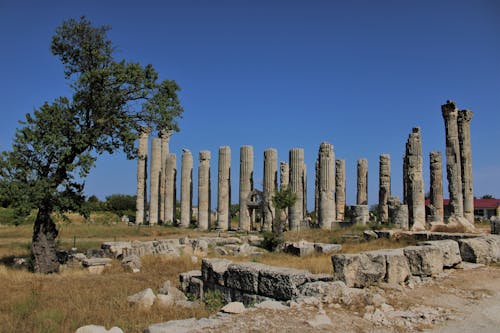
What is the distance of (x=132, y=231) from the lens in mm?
30266

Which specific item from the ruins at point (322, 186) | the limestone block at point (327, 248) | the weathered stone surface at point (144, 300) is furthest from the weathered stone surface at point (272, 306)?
the ruins at point (322, 186)

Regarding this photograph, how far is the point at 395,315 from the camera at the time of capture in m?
6.83

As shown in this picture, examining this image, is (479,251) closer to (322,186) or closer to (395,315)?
(395,315)

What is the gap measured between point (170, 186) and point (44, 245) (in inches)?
999

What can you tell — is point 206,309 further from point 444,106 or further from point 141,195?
point 141,195

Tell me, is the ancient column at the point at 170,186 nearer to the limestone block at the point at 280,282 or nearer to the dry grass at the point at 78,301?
the dry grass at the point at 78,301

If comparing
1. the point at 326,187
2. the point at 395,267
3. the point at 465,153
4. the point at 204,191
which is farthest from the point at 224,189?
the point at 395,267

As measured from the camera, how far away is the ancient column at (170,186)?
40125 millimetres

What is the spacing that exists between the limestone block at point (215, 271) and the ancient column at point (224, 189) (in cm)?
2478

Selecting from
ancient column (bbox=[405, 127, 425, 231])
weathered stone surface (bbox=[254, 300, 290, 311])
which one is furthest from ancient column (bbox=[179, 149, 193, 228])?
weathered stone surface (bbox=[254, 300, 290, 311])

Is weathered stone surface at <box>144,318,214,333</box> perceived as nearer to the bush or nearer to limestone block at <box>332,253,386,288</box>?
limestone block at <box>332,253,386,288</box>

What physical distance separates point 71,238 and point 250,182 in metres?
14.2

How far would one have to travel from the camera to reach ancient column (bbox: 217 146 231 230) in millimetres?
35388

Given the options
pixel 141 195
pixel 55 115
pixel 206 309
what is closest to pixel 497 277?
pixel 206 309
